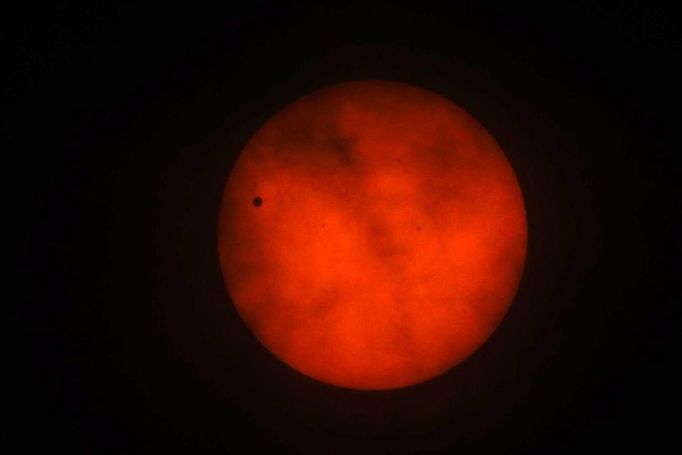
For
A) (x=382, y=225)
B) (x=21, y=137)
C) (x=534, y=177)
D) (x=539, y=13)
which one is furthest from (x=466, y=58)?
(x=21, y=137)

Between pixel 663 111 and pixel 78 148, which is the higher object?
pixel 663 111

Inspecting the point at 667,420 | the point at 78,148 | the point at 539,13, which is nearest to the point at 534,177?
the point at 539,13

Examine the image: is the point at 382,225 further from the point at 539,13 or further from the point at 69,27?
the point at 69,27

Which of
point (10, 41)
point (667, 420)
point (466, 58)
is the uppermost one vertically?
point (466, 58)
